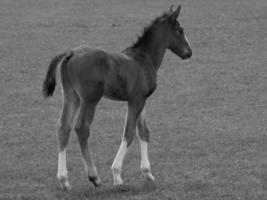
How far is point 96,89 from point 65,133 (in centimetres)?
70

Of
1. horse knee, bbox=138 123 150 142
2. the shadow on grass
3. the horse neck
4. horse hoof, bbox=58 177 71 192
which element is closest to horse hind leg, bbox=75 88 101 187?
the shadow on grass

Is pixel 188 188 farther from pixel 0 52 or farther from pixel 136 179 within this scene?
pixel 0 52

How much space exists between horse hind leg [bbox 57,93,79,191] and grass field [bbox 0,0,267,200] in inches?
6.4

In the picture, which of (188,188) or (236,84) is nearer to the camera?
(188,188)

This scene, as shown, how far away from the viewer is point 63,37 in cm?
2347

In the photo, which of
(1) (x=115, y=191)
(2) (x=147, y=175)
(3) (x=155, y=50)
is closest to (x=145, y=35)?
(3) (x=155, y=50)

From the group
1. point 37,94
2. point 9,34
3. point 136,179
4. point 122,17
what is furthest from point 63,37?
point 136,179

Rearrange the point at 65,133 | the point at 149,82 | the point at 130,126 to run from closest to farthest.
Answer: the point at 65,133
the point at 130,126
the point at 149,82

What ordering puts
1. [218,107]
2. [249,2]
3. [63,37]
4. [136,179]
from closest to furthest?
[136,179] → [218,107] → [63,37] → [249,2]

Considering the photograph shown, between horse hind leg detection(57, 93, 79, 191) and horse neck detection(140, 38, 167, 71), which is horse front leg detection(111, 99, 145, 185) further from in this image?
horse neck detection(140, 38, 167, 71)

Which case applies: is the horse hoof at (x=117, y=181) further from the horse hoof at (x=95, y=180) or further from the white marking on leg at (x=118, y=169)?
the horse hoof at (x=95, y=180)

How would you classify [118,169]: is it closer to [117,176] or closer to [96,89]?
[117,176]

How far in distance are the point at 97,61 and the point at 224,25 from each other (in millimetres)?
16657

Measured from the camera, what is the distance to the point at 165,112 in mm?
14109
